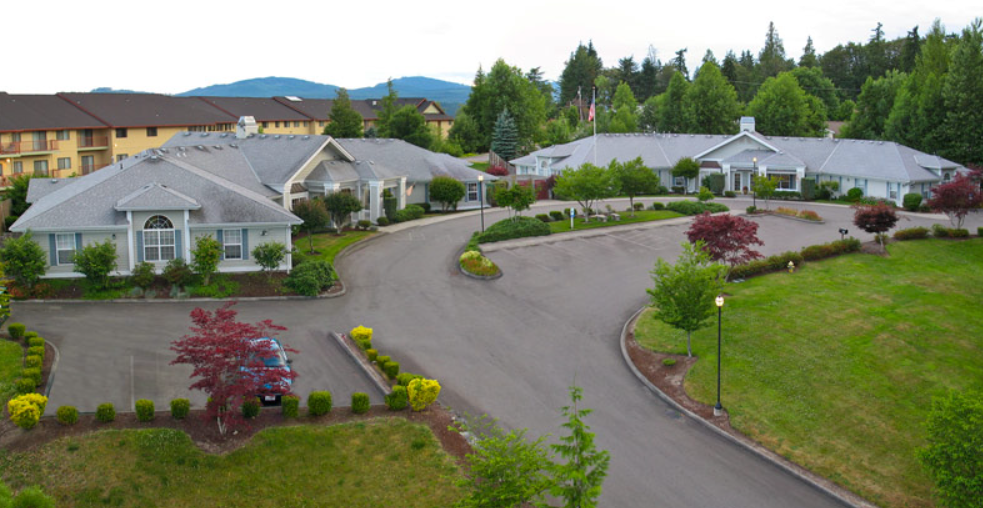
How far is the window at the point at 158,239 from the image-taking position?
3588 centimetres

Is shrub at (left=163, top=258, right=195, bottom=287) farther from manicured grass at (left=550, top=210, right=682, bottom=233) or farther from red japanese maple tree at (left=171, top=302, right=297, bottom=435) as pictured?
manicured grass at (left=550, top=210, right=682, bottom=233)

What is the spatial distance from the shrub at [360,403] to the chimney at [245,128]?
123ft

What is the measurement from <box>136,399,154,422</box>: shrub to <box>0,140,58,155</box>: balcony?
4979 cm

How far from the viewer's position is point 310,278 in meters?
35.2

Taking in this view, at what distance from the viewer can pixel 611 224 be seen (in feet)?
170

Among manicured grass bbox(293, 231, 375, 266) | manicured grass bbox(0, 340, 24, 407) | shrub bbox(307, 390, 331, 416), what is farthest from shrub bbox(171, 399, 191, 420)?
manicured grass bbox(293, 231, 375, 266)

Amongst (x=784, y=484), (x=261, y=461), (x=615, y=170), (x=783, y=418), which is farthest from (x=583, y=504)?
(x=615, y=170)

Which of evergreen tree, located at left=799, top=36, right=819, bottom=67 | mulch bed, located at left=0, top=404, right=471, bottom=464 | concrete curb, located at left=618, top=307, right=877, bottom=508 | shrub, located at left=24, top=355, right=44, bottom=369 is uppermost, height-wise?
evergreen tree, located at left=799, top=36, right=819, bottom=67

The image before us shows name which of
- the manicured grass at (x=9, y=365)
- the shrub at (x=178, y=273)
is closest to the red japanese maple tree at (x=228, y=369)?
the manicured grass at (x=9, y=365)

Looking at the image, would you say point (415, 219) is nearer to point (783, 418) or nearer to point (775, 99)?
point (783, 418)

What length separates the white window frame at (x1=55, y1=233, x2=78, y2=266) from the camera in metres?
35.0

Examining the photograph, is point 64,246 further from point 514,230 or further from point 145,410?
point 514,230

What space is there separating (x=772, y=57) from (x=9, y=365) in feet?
501

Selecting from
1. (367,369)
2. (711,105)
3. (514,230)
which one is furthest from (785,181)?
(367,369)
